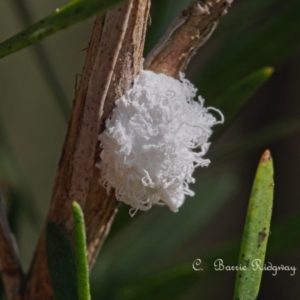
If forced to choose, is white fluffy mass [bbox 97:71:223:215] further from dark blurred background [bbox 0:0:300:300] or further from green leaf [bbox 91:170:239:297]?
green leaf [bbox 91:170:239:297]

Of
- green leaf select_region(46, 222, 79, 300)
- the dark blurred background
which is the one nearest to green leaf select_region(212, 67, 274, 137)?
the dark blurred background

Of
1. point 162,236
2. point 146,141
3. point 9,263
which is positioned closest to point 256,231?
point 146,141

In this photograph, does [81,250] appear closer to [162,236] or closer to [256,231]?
[256,231]

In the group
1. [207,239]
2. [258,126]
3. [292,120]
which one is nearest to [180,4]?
[292,120]

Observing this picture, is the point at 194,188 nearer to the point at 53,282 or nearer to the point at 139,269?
the point at 139,269

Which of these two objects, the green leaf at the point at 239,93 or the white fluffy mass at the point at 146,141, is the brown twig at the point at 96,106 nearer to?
the white fluffy mass at the point at 146,141

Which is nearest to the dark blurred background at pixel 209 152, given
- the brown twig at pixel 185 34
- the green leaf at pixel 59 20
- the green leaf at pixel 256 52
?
the green leaf at pixel 256 52
